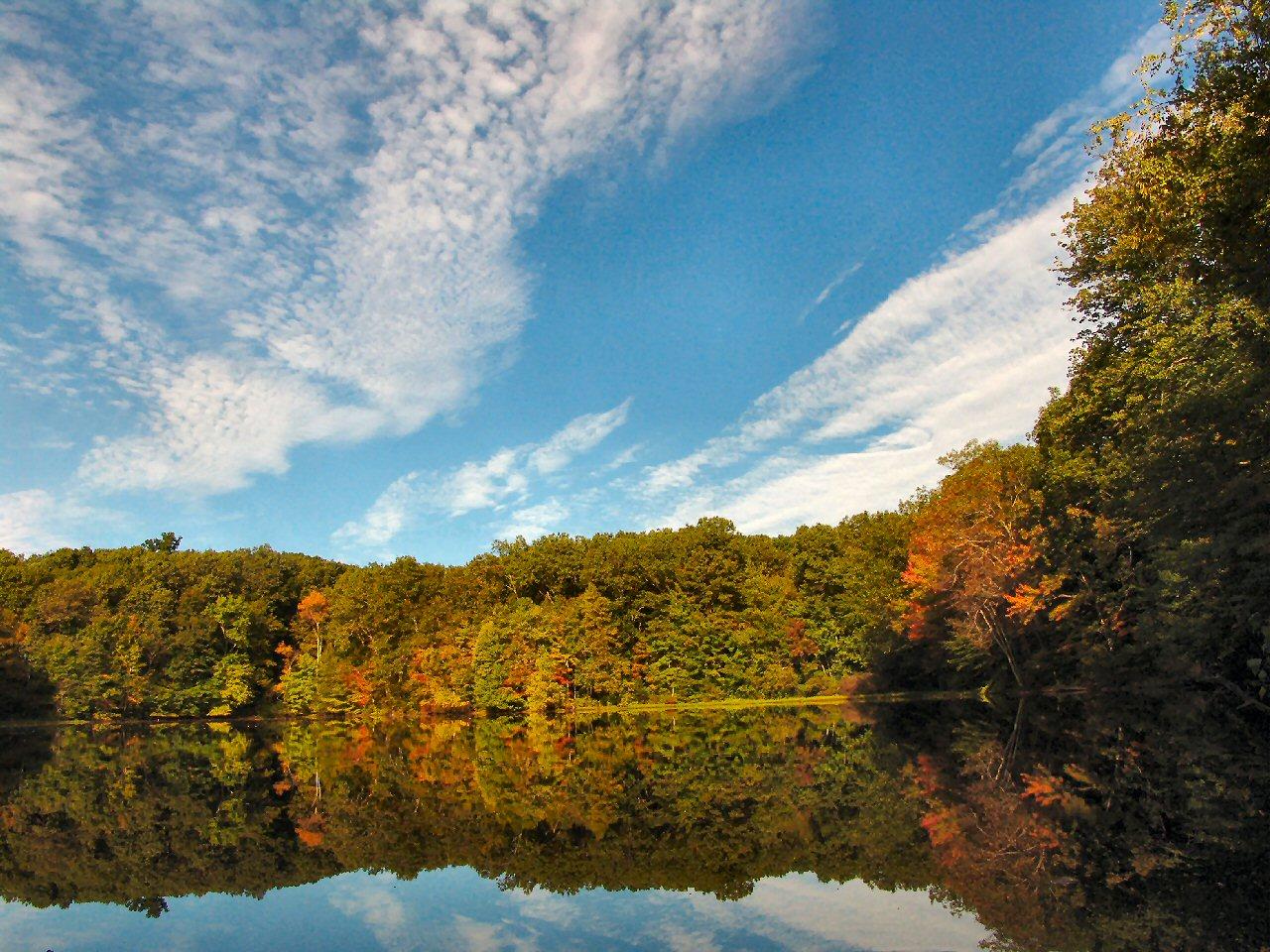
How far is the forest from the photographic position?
765 inches

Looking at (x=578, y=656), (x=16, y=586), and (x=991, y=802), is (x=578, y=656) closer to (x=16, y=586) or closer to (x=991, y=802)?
(x=991, y=802)

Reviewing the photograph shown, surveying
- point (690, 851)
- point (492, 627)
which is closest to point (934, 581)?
point (492, 627)

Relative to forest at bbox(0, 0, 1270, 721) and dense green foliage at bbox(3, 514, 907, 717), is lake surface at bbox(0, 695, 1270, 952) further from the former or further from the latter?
dense green foliage at bbox(3, 514, 907, 717)

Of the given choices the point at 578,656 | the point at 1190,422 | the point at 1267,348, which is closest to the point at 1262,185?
the point at 1267,348

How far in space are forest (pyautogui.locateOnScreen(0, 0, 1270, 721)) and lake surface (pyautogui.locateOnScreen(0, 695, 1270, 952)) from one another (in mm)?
7548

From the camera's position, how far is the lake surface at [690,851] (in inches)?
326

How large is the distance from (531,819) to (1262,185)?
1956 cm

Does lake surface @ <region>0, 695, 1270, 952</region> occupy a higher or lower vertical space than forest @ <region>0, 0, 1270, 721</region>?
lower

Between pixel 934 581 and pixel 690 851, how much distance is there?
38316 millimetres

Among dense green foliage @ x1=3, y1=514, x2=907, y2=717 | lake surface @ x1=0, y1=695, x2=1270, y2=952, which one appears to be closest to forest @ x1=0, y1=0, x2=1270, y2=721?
dense green foliage @ x1=3, y1=514, x2=907, y2=717

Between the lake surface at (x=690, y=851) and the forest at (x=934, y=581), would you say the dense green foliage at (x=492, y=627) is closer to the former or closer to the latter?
the forest at (x=934, y=581)

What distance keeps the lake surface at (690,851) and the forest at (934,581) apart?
7548mm

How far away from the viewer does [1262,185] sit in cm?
1636

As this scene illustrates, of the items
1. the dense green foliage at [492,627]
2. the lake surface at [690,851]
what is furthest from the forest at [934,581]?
the lake surface at [690,851]
